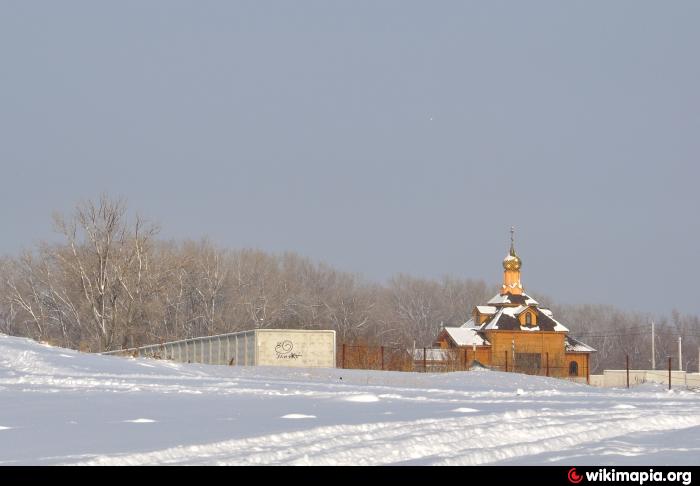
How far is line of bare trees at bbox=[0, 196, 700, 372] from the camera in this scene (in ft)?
214

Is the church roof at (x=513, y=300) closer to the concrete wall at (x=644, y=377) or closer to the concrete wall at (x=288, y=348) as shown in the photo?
the concrete wall at (x=644, y=377)

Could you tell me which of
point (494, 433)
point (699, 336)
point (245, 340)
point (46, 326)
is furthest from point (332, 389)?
point (699, 336)

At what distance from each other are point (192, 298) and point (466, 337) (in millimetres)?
21180

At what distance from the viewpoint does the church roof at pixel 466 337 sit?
77.6m

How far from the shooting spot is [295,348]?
4128cm

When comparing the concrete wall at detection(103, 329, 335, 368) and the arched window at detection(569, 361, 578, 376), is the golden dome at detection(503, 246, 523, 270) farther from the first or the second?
Answer: the concrete wall at detection(103, 329, 335, 368)

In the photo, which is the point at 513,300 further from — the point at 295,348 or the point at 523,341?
the point at 295,348

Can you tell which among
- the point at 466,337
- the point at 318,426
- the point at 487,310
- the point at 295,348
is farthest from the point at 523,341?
the point at 318,426
